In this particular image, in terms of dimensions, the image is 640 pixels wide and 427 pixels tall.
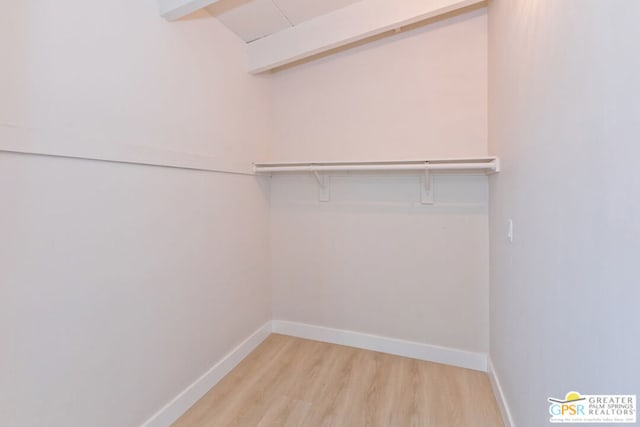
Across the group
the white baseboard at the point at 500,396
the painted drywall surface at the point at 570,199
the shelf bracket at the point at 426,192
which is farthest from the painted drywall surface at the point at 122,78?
the white baseboard at the point at 500,396

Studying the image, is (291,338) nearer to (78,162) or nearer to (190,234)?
(190,234)

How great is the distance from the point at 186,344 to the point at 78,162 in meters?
1.16

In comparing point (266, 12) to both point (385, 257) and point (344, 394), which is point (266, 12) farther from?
A: point (344, 394)

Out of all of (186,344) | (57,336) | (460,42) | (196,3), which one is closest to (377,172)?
(460,42)

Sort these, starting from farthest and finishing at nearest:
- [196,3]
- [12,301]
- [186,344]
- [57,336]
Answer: [186,344] < [196,3] < [57,336] < [12,301]

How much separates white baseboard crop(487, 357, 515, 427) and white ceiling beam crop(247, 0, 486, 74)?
2.33 m

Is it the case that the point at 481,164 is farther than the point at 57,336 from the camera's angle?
Yes

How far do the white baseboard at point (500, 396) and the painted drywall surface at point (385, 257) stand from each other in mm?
169

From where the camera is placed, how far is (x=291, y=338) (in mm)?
2592

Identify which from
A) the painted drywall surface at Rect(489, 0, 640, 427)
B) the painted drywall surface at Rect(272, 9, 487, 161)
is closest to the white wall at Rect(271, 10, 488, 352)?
the painted drywall surface at Rect(272, 9, 487, 161)

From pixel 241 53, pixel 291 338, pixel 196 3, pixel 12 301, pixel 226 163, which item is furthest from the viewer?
pixel 291 338

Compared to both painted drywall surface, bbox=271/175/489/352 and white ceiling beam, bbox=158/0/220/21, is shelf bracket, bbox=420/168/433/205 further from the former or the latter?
white ceiling beam, bbox=158/0/220/21

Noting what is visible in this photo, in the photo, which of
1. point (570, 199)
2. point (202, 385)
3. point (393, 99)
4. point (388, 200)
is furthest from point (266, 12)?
point (202, 385)

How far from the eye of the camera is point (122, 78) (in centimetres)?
136
